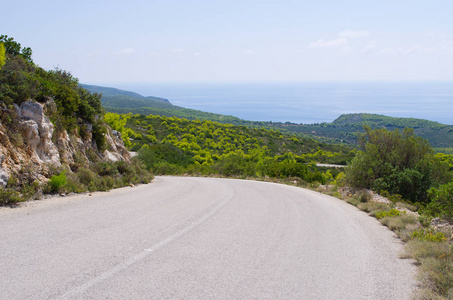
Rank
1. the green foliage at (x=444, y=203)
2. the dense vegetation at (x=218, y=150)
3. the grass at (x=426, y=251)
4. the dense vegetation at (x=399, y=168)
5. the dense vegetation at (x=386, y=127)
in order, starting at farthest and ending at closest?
the dense vegetation at (x=386, y=127) → the dense vegetation at (x=218, y=150) → the dense vegetation at (x=399, y=168) → the green foliage at (x=444, y=203) → the grass at (x=426, y=251)

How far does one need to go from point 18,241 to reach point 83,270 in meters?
1.66

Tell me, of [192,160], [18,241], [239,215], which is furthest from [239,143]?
[18,241]

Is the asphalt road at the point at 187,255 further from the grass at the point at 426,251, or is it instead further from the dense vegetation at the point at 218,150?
the dense vegetation at the point at 218,150

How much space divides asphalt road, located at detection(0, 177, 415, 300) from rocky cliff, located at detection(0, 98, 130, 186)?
124 cm

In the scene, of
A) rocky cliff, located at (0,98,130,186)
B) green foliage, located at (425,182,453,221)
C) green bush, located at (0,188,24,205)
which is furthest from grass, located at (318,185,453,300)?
rocky cliff, located at (0,98,130,186)

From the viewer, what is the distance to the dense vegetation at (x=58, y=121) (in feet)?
29.0

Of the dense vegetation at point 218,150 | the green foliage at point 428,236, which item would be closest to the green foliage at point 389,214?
the green foliage at point 428,236

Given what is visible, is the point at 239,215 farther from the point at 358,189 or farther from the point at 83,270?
the point at 358,189

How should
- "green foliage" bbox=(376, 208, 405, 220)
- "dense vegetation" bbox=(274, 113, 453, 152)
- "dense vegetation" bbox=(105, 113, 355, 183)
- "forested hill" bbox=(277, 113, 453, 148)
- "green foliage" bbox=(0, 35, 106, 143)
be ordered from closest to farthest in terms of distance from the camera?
"green foliage" bbox=(376, 208, 405, 220) < "green foliage" bbox=(0, 35, 106, 143) < "dense vegetation" bbox=(105, 113, 355, 183) < "dense vegetation" bbox=(274, 113, 453, 152) < "forested hill" bbox=(277, 113, 453, 148)

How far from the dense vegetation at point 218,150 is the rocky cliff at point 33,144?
8.54m

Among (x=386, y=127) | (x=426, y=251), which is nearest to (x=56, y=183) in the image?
(x=426, y=251)

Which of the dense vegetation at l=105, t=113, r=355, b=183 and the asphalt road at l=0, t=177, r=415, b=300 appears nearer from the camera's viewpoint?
the asphalt road at l=0, t=177, r=415, b=300

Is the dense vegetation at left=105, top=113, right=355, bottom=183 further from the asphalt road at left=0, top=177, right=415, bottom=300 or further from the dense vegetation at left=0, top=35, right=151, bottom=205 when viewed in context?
the asphalt road at left=0, top=177, right=415, bottom=300

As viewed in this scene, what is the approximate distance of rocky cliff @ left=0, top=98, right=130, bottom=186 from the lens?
8.55 meters
